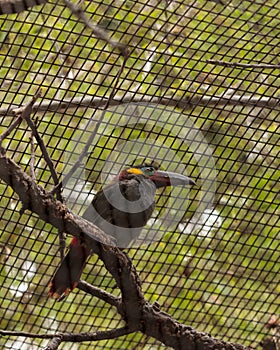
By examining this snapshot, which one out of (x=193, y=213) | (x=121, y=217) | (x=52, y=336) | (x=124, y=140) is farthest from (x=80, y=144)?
(x=52, y=336)

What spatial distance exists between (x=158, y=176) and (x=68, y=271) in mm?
485

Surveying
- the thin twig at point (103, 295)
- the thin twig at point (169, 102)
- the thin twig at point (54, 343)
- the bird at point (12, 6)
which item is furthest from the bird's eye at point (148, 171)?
the bird at point (12, 6)

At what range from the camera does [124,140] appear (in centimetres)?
256

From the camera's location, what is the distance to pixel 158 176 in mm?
2422

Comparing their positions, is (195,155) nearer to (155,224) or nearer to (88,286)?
(155,224)

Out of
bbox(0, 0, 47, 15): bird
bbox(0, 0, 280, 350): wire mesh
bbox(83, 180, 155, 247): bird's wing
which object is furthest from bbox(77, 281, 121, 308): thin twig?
bbox(0, 0, 47, 15): bird

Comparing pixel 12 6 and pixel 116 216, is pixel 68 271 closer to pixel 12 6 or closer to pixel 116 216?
pixel 116 216

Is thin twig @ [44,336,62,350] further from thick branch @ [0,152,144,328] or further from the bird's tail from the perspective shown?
the bird's tail

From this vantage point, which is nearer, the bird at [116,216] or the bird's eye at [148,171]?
the bird at [116,216]

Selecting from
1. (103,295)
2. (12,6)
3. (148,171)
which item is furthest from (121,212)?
(12,6)

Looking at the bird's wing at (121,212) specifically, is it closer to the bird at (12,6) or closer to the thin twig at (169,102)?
the thin twig at (169,102)

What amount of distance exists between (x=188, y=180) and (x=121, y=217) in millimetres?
296

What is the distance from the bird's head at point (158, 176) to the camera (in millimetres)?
2395

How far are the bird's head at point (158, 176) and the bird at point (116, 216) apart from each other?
47 millimetres
